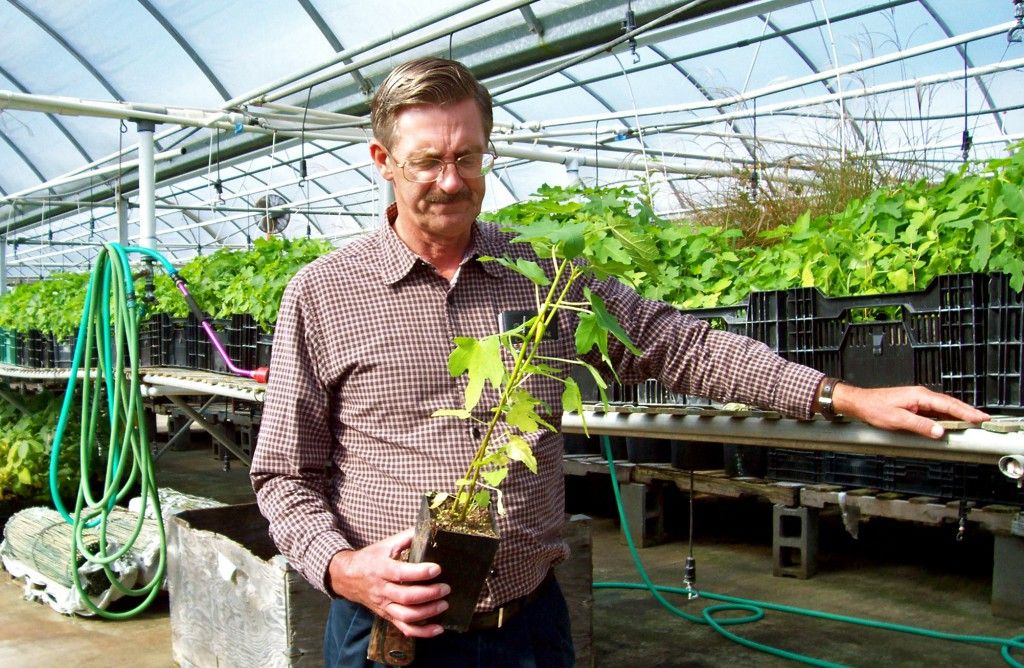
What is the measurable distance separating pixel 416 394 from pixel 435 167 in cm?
33

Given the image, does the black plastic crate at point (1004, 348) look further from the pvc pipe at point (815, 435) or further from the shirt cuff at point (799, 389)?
the shirt cuff at point (799, 389)

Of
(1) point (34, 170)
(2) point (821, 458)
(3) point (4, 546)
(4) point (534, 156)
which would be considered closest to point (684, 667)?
(2) point (821, 458)

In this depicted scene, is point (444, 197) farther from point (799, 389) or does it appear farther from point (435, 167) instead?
point (799, 389)

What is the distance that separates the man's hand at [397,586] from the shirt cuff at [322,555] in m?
0.04

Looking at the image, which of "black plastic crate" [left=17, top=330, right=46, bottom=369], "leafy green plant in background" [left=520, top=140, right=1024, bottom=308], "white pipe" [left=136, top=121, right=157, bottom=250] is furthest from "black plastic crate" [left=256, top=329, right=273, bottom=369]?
"white pipe" [left=136, top=121, right=157, bottom=250]

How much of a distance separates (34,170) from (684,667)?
1169 cm

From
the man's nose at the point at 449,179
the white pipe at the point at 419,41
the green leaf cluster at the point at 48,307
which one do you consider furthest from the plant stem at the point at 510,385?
the green leaf cluster at the point at 48,307

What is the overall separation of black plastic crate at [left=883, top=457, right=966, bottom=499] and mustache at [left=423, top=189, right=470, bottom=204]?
2.47m

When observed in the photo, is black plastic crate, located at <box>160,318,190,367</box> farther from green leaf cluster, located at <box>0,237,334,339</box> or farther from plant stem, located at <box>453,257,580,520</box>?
plant stem, located at <box>453,257,580,520</box>

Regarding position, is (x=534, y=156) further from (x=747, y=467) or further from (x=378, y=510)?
(x=378, y=510)

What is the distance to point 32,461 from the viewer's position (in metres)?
4.87

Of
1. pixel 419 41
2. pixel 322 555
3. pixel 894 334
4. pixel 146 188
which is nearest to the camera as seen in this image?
pixel 322 555

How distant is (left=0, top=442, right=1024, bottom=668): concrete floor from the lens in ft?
9.54

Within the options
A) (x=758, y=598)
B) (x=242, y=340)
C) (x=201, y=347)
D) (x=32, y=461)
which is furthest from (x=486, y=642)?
(x=32, y=461)
